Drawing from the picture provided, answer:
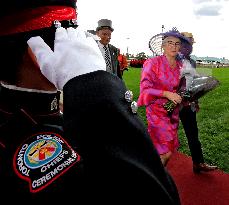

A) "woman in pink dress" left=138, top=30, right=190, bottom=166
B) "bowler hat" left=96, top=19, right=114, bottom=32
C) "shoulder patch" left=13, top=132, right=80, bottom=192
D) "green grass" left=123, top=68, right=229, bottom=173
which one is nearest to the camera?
"shoulder patch" left=13, top=132, right=80, bottom=192

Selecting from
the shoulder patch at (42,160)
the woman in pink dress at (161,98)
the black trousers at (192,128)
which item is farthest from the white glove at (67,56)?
the black trousers at (192,128)

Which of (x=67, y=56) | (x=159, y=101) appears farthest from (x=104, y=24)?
(x=67, y=56)

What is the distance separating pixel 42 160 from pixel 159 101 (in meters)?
3.67

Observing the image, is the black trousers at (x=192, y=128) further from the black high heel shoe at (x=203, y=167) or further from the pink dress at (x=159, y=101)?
the pink dress at (x=159, y=101)

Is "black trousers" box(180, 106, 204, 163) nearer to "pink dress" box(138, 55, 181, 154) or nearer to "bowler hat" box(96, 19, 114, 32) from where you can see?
"pink dress" box(138, 55, 181, 154)

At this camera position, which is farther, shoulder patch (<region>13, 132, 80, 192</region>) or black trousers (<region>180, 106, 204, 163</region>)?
black trousers (<region>180, 106, 204, 163</region>)

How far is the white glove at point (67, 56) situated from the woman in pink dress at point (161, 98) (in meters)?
3.47

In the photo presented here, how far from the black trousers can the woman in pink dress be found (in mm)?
544

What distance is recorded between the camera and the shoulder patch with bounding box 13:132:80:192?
943 millimetres

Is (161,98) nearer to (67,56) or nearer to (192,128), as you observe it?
(192,128)

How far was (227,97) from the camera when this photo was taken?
13969 mm

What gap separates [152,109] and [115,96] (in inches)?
146

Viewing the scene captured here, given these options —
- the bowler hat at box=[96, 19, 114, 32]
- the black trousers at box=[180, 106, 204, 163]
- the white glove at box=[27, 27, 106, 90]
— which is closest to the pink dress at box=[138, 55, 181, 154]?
the black trousers at box=[180, 106, 204, 163]

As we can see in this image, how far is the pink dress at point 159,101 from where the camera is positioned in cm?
453
